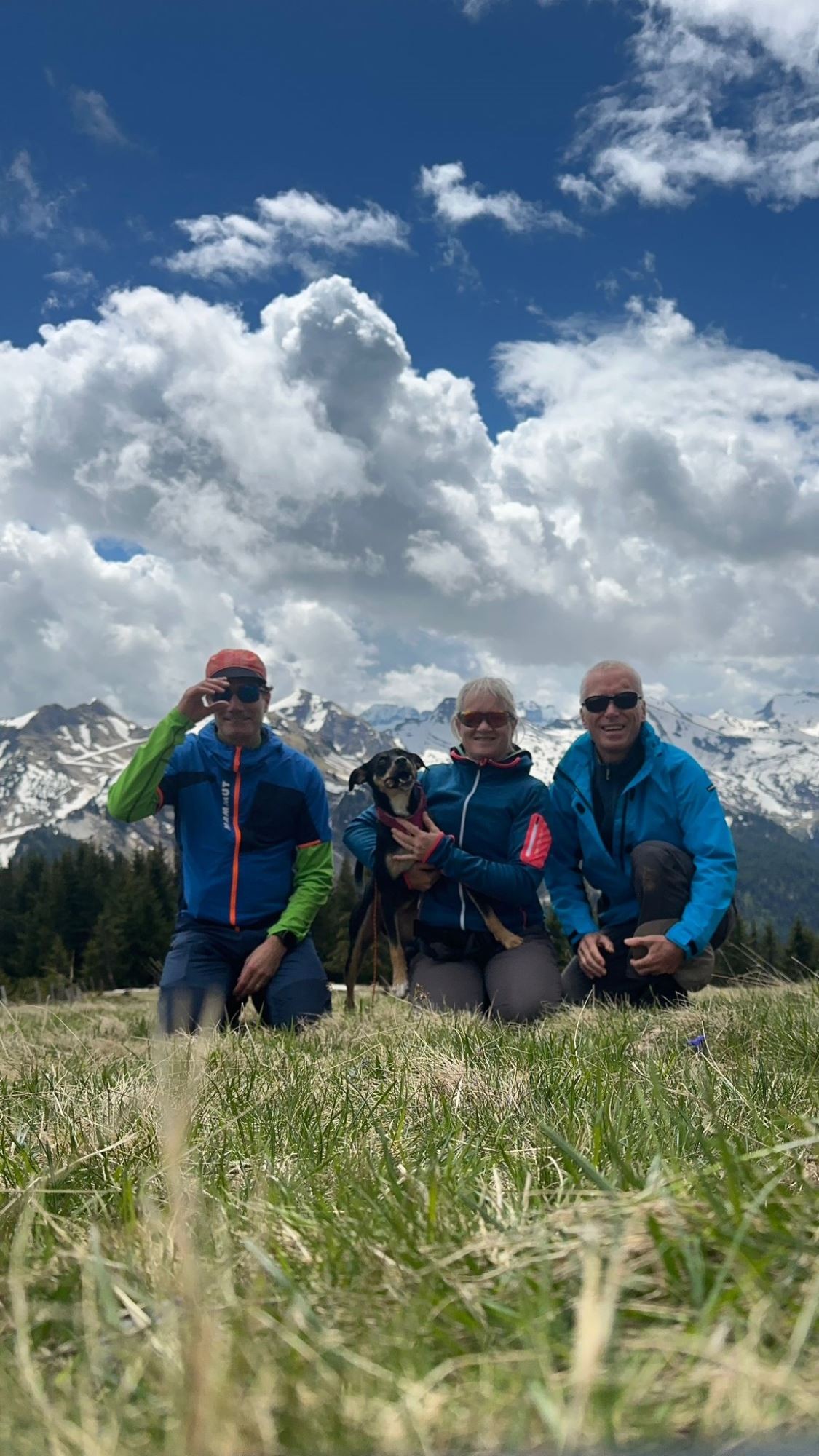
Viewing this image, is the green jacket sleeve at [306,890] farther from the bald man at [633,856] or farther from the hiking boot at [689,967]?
the hiking boot at [689,967]

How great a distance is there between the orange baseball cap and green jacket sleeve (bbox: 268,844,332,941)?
1703mm

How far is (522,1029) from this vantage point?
5297mm

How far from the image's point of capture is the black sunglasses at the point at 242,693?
7.99 m

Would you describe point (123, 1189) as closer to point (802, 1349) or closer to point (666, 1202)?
point (666, 1202)

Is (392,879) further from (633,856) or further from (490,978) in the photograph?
(633,856)

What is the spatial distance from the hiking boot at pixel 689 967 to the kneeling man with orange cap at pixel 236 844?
2.75m

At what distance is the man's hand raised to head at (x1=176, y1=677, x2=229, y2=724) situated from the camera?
7.77 m

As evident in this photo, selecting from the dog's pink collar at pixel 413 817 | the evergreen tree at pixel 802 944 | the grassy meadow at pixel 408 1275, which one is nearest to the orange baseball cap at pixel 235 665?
the dog's pink collar at pixel 413 817

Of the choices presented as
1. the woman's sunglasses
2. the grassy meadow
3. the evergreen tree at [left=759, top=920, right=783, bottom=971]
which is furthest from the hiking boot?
the evergreen tree at [left=759, top=920, right=783, bottom=971]

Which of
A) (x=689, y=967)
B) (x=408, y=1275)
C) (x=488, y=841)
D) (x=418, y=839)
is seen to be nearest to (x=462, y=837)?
(x=488, y=841)

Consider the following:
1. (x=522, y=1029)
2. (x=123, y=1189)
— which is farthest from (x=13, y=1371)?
(x=522, y=1029)

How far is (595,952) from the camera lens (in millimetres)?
7199

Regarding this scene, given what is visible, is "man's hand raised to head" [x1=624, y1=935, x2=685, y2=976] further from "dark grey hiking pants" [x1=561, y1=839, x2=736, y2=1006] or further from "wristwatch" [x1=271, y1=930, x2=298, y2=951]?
"wristwatch" [x1=271, y1=930, x2=298, y2=951]

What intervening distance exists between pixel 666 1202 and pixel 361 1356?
1.81ft
